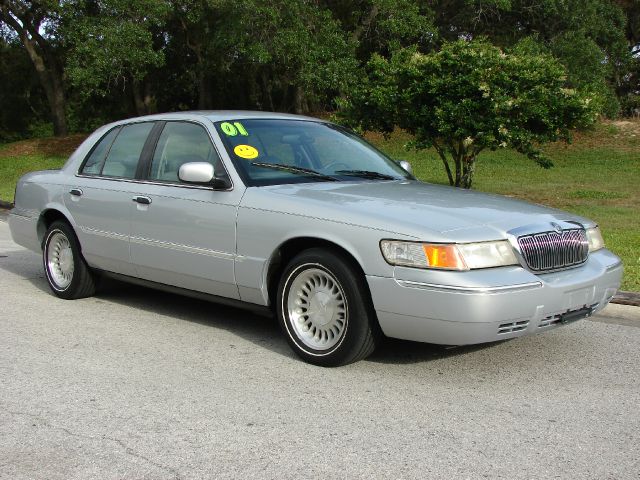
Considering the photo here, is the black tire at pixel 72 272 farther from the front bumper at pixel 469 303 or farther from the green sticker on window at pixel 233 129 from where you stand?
the front bumper at pixel 469 303

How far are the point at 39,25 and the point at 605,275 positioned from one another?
32195mm

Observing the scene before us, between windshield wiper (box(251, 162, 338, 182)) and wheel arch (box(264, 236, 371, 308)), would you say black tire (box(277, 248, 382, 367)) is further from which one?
windshield wiper (box(251, 162, 338, 182))

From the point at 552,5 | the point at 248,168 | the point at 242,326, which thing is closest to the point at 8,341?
the point at 242,326

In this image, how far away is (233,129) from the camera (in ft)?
19.8

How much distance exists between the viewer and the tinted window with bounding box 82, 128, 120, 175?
7051 millimetres

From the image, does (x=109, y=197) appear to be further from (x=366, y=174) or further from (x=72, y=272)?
(x=366, y=174)

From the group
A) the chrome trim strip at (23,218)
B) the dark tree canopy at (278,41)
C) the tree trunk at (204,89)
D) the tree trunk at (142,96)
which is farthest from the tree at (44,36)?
the chrome trim strip at (23,218)

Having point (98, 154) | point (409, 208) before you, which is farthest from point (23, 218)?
point (409, 208)

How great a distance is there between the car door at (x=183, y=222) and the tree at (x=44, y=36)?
23.7 meters

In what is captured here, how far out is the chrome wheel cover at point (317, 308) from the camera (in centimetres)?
510

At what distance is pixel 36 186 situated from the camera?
7586 mm

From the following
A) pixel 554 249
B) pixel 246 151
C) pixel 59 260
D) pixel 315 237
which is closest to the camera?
pixel 554 249

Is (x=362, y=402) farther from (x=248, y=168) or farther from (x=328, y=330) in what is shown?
(x=248, y=168)

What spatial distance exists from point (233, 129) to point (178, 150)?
0.52 metres
